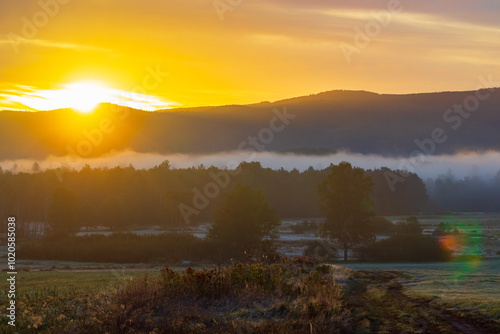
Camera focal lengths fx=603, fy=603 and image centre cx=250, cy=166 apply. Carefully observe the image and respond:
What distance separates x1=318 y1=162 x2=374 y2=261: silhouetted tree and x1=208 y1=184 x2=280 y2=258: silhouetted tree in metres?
7.43

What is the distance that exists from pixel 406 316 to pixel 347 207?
196 feet

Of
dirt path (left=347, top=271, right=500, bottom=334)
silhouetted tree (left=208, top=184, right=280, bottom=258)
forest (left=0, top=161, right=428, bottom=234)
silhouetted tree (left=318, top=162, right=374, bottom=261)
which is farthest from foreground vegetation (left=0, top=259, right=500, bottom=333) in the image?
forest (left=0, top=161, right=428, bottom=234)

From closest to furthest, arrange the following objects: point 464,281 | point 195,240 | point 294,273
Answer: point 294,273 < point 464,281 < point 195,240

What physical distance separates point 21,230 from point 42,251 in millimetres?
33358

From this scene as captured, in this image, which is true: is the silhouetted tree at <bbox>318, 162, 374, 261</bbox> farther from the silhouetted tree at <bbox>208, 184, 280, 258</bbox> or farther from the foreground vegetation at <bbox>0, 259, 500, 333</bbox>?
the foreground vegetation at <bbox>0, 259, 500, 333</bbox>

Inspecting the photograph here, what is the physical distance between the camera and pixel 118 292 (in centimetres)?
1984

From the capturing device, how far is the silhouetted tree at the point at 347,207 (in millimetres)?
76688

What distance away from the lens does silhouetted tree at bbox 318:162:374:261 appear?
7669cm

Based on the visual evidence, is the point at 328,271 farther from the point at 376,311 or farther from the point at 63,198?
the point at 63,198

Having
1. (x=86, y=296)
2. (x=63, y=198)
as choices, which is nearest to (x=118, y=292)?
(x=86, y=296)

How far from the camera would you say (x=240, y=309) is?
62.3 ft

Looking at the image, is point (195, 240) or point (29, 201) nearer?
point (195, 240)

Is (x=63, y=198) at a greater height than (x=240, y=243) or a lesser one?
greater

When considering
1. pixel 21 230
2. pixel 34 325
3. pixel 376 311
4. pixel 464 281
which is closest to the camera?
pixel 34 325
